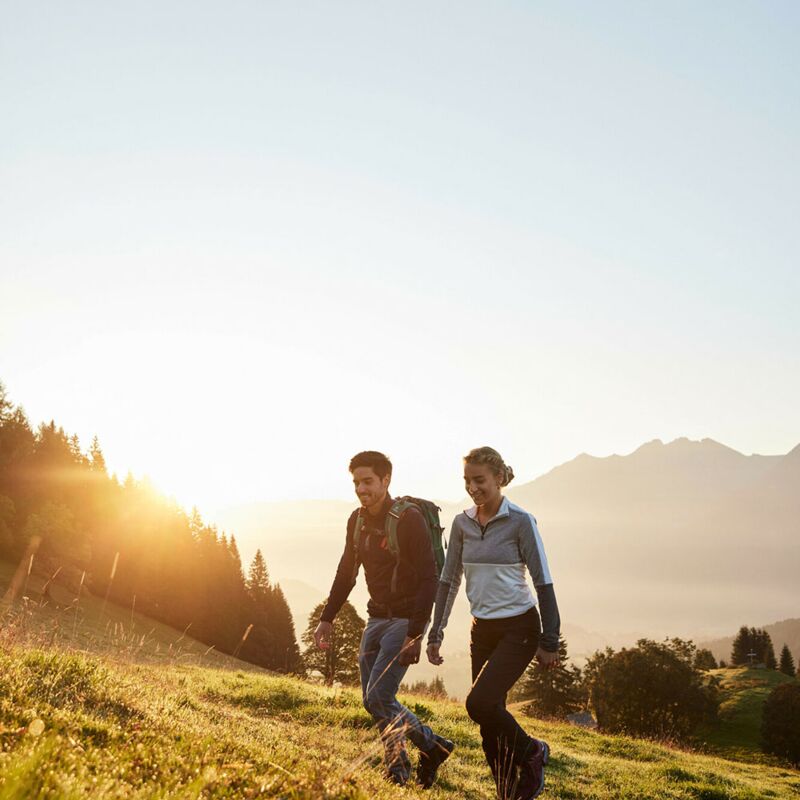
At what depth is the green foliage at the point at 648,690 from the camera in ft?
155

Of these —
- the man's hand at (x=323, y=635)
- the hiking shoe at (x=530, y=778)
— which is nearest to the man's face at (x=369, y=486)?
the man's hand at (x=323, y=635)

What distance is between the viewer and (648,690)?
1909 inches

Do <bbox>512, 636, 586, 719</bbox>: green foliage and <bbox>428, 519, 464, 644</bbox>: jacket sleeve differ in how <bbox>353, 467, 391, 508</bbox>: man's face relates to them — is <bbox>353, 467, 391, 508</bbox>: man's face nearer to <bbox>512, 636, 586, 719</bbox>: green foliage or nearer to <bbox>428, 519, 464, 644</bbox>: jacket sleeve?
<bbox>428, 519, 464, 644</bbox>: jacket sleeve

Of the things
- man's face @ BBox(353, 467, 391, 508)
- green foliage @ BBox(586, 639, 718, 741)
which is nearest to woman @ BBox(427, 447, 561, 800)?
man's face @ BBox(353, 467, 391, 508)

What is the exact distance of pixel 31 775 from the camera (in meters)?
2.96

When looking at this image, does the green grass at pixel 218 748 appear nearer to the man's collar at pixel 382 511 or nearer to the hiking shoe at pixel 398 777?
the hiking shoe at pixel 398 777

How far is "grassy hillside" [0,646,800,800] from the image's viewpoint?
3455 millimetres

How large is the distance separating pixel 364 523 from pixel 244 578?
70107mm

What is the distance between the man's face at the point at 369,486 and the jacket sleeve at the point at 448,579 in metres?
0.79

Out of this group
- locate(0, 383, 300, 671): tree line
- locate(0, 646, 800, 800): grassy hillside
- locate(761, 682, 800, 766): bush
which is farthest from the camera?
locate(0, 383, 300, 671): tree line

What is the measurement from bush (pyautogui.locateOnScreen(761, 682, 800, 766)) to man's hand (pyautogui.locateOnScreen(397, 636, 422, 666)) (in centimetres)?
4947

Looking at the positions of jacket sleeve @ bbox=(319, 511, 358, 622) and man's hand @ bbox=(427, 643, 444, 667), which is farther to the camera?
jacket sleeve @ bbox=(319, 511, 358, 622)

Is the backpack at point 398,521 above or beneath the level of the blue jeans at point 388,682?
above

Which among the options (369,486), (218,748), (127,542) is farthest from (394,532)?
(127,542)
